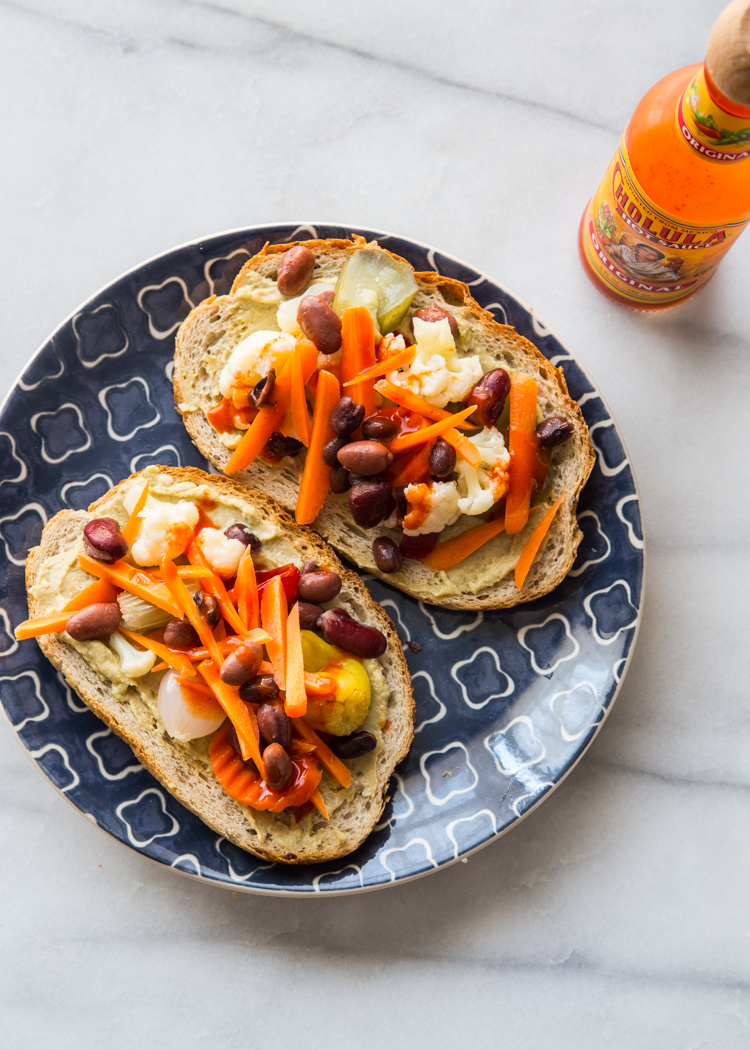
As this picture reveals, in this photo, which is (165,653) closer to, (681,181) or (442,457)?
(442,457)

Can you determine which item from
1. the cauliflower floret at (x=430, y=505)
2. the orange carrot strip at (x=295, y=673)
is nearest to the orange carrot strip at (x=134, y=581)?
the orange carrot strip at (x=295, y=673)

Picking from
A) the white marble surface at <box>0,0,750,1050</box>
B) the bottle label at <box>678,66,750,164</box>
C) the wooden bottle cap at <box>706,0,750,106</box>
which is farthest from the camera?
the white marble surface at <box>0,0,750,1050</box>

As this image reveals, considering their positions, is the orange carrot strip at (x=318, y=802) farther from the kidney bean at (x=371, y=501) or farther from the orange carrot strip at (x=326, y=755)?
the kidney bean at (x=371, y=501)

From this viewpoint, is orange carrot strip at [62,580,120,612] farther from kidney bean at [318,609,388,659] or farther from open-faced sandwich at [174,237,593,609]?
kidney bean at [318,609,388,659]

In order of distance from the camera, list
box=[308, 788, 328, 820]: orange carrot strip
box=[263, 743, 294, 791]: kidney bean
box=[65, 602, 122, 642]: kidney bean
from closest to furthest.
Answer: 1. box=[263, 743, 294, 791]: kidney bean
2. box=[65, 602, 122, 642]: kidney bean
3. box=[308, 788, 328, 820]: orange carrot strip

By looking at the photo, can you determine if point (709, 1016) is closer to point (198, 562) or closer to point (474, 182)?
point (198, 562)

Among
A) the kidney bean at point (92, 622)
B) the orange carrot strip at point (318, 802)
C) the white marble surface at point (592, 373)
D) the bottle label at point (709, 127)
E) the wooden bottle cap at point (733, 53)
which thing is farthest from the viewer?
the white marble surface at point (592, 373)

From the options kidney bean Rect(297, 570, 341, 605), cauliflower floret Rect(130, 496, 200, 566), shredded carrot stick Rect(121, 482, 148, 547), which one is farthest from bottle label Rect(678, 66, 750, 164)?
shredded carrot stick Rect(121, 482, 148, 547)

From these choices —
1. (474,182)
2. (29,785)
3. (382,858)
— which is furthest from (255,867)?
(474,182)
